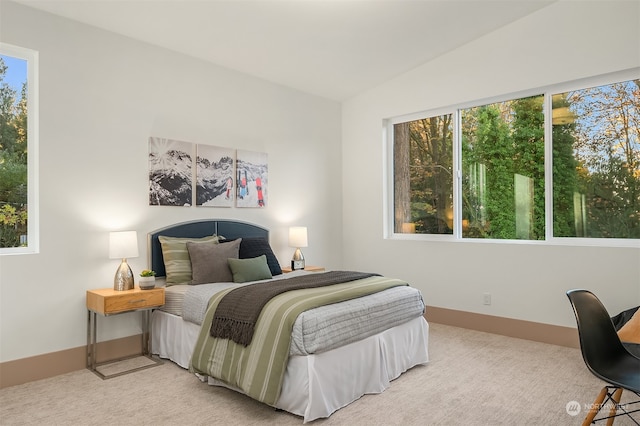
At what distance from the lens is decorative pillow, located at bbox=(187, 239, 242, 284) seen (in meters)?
3.86

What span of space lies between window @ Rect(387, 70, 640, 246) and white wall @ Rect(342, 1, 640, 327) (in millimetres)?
191

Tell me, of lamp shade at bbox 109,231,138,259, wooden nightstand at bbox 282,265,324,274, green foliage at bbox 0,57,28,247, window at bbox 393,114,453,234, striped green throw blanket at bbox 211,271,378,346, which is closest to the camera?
striped green throw blanket at bbox 211,271,378,346

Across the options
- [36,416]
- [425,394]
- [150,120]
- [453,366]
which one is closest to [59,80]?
[150,120]

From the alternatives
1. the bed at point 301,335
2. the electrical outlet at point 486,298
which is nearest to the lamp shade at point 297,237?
the bed at point 301,335

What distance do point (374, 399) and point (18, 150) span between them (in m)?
3.23

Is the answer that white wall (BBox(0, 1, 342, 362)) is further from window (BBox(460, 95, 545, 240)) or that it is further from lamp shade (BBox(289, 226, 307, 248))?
window (BBox(460, 95, 545, 240))

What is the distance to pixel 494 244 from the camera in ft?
15.2

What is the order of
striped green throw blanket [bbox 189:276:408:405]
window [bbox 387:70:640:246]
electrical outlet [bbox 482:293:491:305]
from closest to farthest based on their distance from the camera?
striped green throw blanket [bbox 189:276:408:405] → window [bbox 387:70:640:246] → electrical outlet [bbox 482:293:491:305]

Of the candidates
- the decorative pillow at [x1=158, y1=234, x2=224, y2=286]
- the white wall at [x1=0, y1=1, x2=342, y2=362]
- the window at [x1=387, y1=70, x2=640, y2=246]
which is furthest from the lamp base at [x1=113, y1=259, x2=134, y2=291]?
the window at [x1=387, y1=70, x2=640, y2=246]

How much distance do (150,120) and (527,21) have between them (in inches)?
148

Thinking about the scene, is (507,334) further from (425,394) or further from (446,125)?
(446,125)

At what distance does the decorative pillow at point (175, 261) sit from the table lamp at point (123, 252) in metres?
0.35

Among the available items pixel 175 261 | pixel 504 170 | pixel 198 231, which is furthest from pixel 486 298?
pixel 175 261

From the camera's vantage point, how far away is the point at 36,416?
2729 mm
